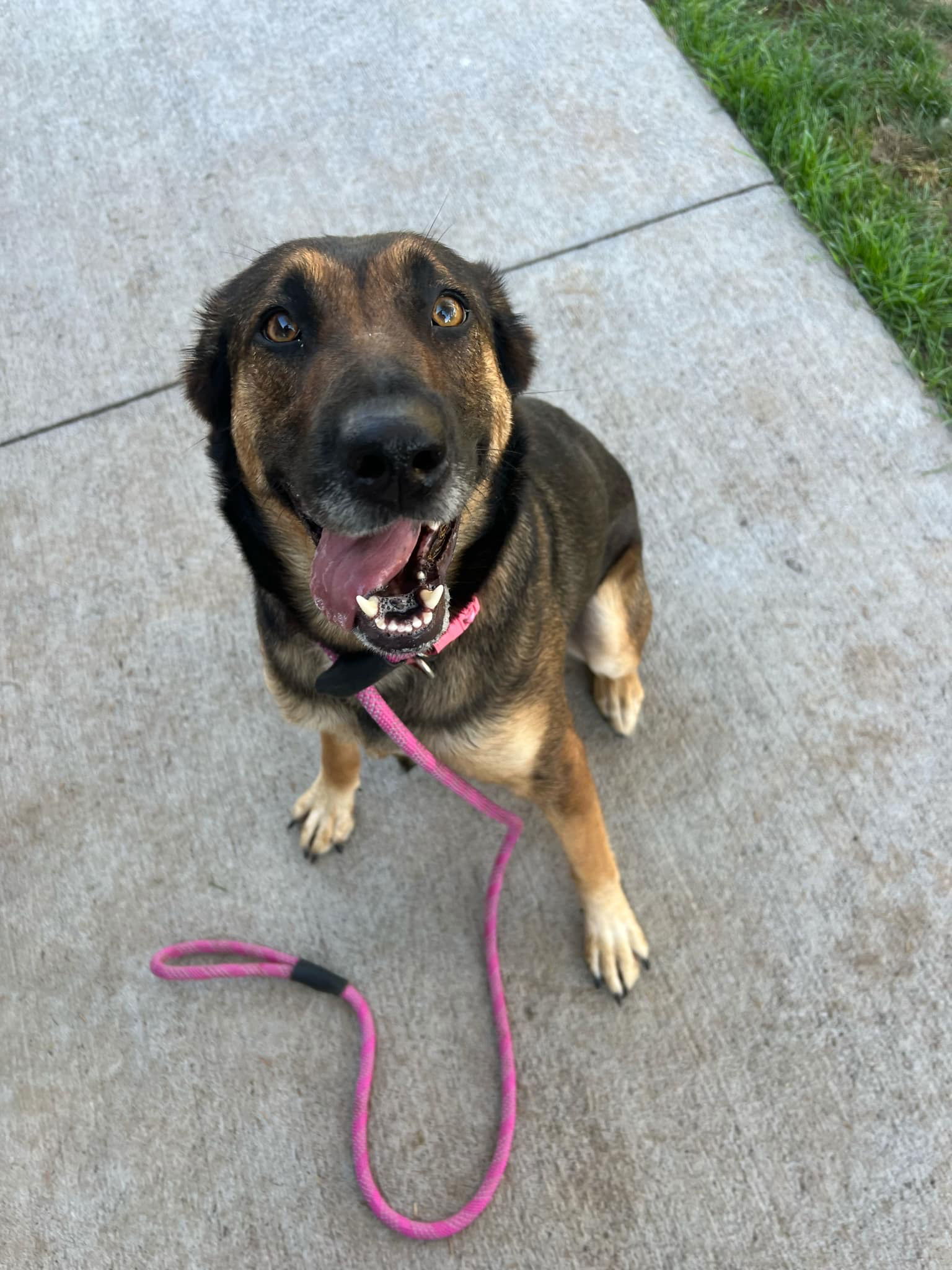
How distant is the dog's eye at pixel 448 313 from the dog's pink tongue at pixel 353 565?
488mm

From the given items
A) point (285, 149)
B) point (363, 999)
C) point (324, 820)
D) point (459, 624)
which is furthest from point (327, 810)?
point (285, 149)

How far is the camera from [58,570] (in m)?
3.37

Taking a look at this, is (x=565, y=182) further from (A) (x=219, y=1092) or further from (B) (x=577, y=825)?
(A) (x=219, y=1092)

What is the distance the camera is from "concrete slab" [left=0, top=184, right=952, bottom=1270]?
2.33 metres

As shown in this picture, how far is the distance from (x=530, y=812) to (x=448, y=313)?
155 centimetres

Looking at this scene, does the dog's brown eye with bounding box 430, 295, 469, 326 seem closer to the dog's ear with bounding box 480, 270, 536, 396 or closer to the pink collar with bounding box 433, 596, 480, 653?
the dog's ear with bounding box 480, 270, 536, 396

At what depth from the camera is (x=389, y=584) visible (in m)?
1.84

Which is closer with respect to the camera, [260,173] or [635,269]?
[635,269]

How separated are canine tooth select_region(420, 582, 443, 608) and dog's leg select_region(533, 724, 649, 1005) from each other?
0.72 m

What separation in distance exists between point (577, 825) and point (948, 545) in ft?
5.72

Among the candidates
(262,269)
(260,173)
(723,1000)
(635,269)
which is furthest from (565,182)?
(723,1000)

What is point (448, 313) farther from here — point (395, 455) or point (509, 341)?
point (395, 455)

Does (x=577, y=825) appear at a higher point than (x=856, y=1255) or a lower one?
higher

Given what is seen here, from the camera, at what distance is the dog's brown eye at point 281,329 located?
1915mm
